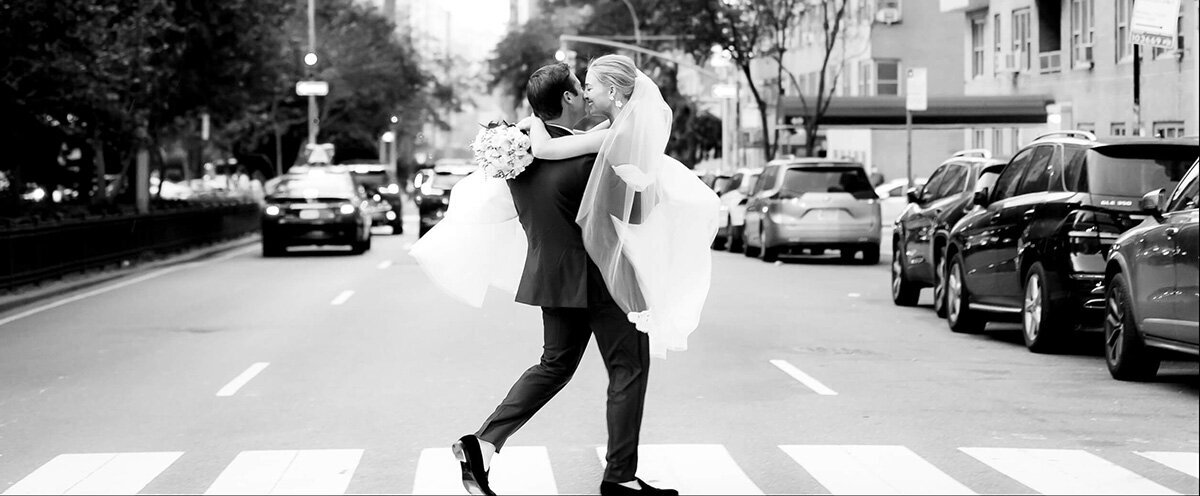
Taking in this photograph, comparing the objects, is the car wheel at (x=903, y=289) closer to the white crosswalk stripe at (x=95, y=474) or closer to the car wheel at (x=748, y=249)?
the car wheel at (x=748, y=249)

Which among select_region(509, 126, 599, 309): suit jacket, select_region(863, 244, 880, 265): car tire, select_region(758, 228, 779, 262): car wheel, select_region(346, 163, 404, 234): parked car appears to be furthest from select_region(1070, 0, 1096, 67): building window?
select_region(509, 126, 599, 309): suit jacket

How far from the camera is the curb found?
20.6m

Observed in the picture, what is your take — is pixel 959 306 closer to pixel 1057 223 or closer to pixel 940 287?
pixel 940 287

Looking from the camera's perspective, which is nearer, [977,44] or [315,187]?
[315,187]

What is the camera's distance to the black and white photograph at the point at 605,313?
698cm

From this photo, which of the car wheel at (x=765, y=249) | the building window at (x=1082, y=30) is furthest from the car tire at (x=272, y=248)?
the building window at (x=1082, y=30)

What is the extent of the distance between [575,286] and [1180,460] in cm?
342

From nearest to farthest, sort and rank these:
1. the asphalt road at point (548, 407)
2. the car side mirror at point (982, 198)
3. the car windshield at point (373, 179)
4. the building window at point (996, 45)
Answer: the asphalt road at point (548, 407) → the car side mirror at point (982, 198) → the building window at point (996, 45) → the car windshield at point (373, 179)

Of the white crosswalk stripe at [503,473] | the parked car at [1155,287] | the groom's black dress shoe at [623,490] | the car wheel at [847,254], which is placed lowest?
the car wheel at [847,254]

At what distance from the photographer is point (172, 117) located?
36125mm

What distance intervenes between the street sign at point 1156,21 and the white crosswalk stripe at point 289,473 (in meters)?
10.8

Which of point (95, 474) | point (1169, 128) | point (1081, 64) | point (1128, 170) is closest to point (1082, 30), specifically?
point (1081, 64)

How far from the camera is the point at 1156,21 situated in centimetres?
1695

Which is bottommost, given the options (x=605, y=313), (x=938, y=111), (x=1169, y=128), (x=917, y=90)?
(x=605, y=313)
